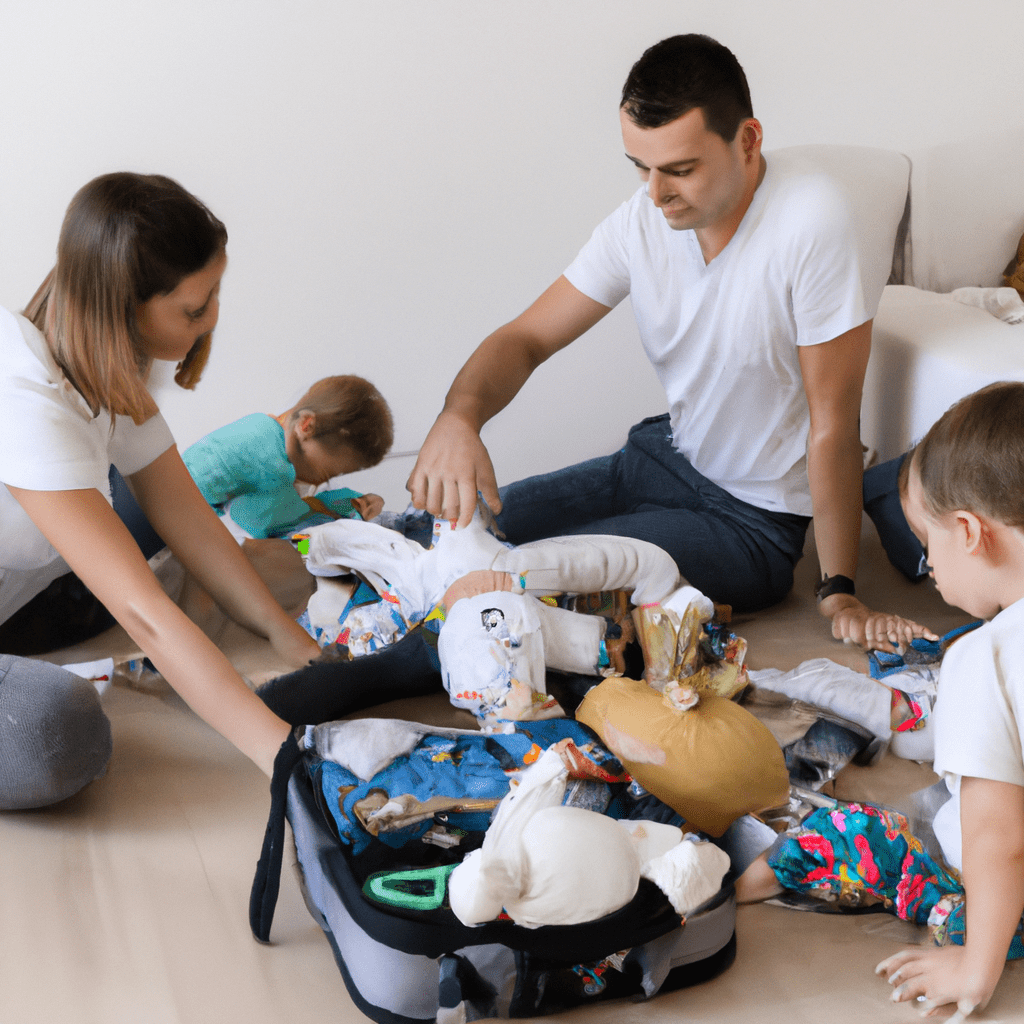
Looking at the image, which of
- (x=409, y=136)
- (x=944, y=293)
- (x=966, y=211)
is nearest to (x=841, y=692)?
(x=944, y=293)

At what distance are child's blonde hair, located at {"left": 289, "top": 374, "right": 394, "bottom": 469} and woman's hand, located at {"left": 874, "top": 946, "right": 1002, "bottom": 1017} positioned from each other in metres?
1.34

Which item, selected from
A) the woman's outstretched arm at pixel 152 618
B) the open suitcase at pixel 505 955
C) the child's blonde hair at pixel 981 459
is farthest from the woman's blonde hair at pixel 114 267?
the child's blonde hair at pixel 981 459

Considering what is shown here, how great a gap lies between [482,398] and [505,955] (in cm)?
86

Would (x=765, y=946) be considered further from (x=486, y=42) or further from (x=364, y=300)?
(x=486, y=42)

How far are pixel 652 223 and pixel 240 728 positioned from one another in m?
0.98

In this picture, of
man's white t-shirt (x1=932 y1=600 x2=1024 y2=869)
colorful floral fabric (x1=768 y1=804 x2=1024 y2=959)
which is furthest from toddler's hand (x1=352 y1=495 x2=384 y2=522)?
man's white t-shirt (x1=932 y1=600 x2=1024 y2=869)

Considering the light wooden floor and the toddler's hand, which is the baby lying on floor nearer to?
the light wooden floor

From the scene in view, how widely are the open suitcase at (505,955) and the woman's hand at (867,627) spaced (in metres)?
0.64

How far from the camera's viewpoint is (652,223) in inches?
59.0

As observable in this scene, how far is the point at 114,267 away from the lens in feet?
3.43

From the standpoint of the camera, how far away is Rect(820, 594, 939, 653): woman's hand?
54.7 inches

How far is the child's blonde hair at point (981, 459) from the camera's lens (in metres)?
0.82

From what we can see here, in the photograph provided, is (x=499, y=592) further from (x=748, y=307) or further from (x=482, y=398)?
(x=748, y=307)

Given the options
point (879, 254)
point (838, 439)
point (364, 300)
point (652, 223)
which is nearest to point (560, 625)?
point (838, 439)
